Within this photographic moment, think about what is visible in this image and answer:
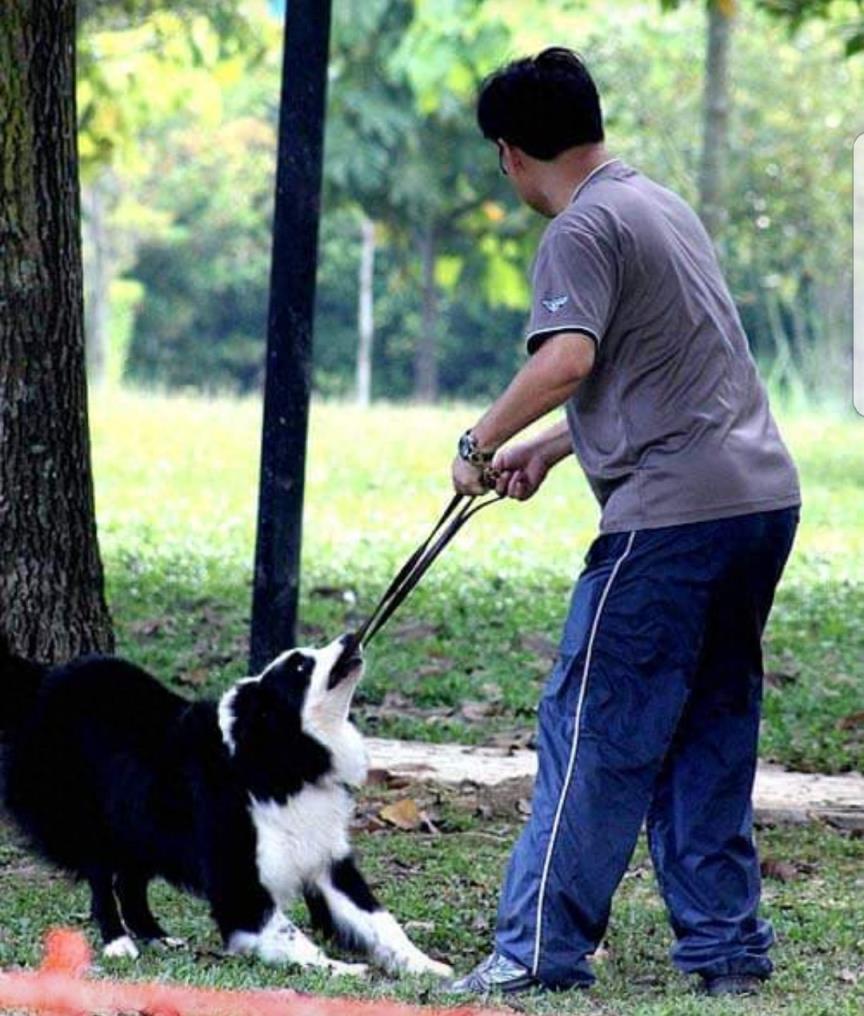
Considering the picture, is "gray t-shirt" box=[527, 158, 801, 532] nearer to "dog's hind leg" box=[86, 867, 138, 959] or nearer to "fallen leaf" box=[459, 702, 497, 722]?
"dog's hind leg" box=[86, 867, 138, 959]

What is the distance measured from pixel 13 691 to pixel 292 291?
2310 millimetres

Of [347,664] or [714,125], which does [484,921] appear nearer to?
[347,664]

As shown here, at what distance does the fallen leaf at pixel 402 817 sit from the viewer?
754cm

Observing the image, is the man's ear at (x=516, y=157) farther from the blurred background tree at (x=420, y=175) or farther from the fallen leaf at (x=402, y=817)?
the blurred background tree at (x=420, y=175)

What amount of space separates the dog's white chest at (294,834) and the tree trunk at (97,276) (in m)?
31.9

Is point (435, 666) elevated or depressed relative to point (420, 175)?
depressed

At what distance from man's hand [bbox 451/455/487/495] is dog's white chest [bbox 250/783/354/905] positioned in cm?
94

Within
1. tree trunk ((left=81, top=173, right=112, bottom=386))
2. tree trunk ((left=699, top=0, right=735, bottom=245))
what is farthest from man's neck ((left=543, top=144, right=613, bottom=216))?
tree trunk ((left=81, top=173, right=112, bottom=386))

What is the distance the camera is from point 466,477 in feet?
17.6

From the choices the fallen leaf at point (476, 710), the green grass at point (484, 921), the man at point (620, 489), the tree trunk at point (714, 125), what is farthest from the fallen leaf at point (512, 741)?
the tree trunk at point (714, 125)

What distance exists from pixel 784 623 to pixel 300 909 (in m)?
5.47

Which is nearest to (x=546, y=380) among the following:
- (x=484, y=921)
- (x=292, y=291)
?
(x=484, y=921)

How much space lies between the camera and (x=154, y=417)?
875 inches

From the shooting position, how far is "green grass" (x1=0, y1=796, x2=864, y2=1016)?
5426mm
